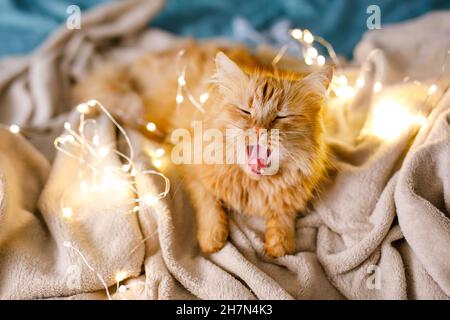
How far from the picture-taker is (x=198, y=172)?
4.37ft

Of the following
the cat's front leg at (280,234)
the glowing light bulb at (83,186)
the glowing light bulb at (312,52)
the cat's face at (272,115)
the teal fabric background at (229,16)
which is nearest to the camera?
the cat's face at (272,115)

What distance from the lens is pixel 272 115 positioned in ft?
3.82

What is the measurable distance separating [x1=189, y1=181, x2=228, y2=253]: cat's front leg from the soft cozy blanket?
0.03m

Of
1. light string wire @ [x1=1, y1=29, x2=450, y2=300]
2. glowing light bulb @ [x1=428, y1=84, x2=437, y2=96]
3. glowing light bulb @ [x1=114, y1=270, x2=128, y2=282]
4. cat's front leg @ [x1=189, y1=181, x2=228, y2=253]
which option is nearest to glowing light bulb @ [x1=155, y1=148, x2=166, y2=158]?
light string wire @ [x1=1, y1=29, x2=450, y2=300]

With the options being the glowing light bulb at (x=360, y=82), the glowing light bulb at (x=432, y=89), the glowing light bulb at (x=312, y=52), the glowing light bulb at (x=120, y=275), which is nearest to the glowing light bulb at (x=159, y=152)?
the glowing light bulb at (x=120, y=275)

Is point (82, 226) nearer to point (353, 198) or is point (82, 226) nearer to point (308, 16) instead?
point (353, 198)

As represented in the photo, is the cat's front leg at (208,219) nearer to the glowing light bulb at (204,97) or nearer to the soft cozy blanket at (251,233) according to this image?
the soft cozy blanket at (251,233)

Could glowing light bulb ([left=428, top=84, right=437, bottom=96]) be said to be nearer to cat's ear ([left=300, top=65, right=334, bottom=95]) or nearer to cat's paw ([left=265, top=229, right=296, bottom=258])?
cat's ear ([left=300, top=65, right=334, bottom=95])

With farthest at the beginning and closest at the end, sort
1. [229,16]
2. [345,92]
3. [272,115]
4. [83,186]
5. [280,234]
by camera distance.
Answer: [229,16], [345,92], [83,186], [280,234], [272,115]

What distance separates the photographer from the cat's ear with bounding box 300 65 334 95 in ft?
3.81

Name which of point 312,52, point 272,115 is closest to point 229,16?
point 312,52

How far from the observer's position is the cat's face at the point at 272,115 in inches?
45.4

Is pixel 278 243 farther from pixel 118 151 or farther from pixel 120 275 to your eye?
pixel 118 151

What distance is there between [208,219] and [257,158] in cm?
25
